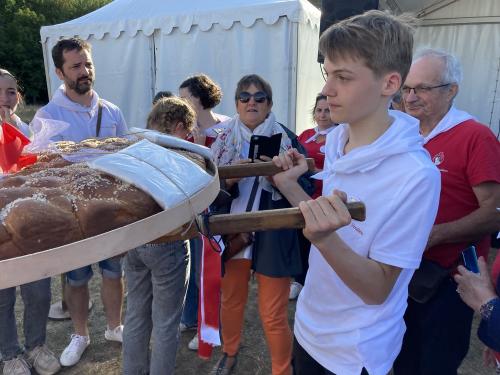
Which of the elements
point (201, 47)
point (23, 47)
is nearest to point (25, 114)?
point (23, 47)

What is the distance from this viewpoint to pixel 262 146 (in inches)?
78.1

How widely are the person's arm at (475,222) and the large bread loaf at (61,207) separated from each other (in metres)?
1.39

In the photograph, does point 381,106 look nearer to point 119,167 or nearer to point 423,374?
point 119,167

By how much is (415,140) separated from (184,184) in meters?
0.74

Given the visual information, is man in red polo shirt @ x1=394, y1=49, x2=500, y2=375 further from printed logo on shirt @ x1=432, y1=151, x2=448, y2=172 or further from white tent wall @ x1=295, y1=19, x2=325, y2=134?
white tent wall @ x1=295, y1=19, x2=325, y2=134

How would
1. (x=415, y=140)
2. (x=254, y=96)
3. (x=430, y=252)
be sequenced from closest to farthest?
(x=415, y=140)
(x=430, y=252)
(x=254, y=96)

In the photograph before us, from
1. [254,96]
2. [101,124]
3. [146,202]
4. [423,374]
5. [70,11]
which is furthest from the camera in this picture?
[70,11]

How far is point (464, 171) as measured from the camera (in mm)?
1784

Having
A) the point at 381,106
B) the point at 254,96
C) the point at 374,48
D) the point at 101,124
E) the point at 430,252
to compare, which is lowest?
the point at 430,252

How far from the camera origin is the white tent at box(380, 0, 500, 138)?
25.1 feet

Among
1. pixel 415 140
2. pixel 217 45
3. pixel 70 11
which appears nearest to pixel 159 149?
pixel 415 140

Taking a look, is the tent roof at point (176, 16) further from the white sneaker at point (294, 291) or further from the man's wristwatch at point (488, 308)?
the man's wristwatch at point (488, 308)

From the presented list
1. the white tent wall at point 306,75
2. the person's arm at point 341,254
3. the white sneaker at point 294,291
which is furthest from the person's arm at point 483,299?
the white tent wall at point 306,75

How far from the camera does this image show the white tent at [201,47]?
522 centimetres
